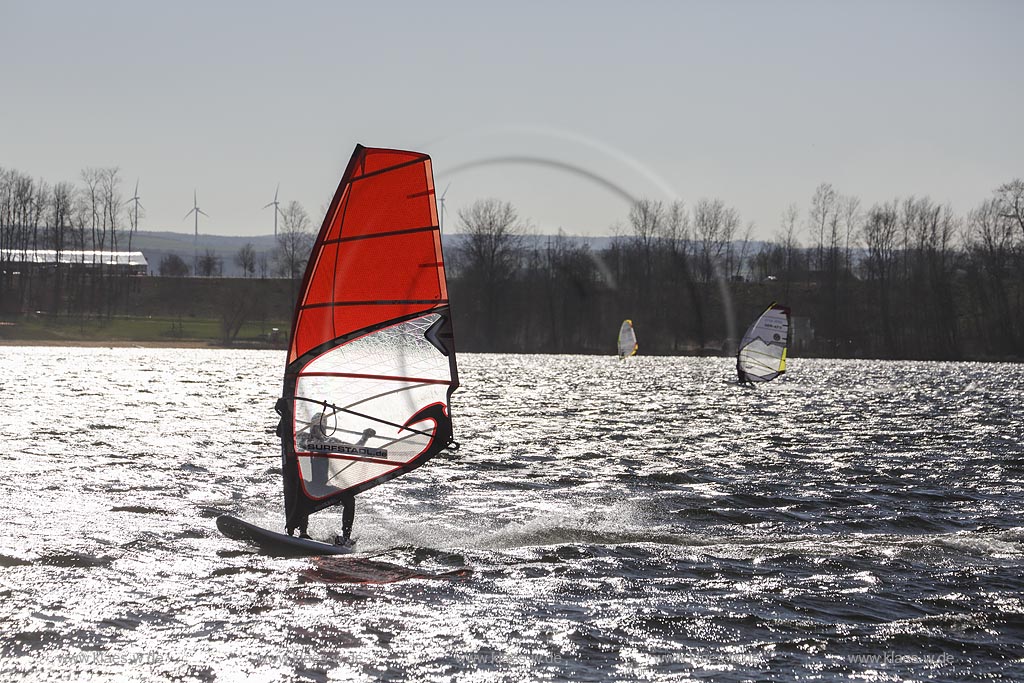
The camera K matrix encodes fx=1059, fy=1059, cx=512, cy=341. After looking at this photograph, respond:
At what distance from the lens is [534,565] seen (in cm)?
1021

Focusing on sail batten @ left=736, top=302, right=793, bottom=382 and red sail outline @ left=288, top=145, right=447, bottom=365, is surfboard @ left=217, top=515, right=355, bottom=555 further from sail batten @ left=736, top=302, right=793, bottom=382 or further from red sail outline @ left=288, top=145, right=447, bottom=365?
sail batten @ left=736, top=302, right=793, bottom=382

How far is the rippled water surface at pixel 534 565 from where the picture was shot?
718cm

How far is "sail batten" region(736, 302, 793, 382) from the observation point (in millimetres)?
43125

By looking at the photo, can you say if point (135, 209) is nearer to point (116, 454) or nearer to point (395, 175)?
point (116, 454)

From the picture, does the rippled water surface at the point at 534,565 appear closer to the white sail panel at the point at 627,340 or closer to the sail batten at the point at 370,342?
the sail batten at the point at 370,342

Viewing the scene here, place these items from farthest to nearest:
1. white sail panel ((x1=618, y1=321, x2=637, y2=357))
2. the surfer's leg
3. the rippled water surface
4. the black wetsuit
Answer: white sail panel ((x1=618, y1=321, x2=637, y2=357))
the surfer's leg
the black wetsuit
the rippled water surface

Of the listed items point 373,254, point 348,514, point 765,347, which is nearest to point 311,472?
point 348,514

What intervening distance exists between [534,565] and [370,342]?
2.81m

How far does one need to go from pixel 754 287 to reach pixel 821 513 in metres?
111

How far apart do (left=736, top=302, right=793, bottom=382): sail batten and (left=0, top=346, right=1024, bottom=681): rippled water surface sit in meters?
20.8

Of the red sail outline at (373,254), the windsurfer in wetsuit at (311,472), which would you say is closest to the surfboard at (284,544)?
the windsurfer in wetsuit at (311,472)

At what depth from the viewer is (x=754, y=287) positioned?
121m

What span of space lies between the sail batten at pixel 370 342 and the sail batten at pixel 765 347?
33.1m

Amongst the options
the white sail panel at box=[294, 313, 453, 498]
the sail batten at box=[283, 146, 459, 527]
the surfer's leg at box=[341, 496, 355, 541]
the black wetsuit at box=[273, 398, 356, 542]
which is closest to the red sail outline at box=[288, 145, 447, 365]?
the sail batten at box=[283, 146, 459, 527]
